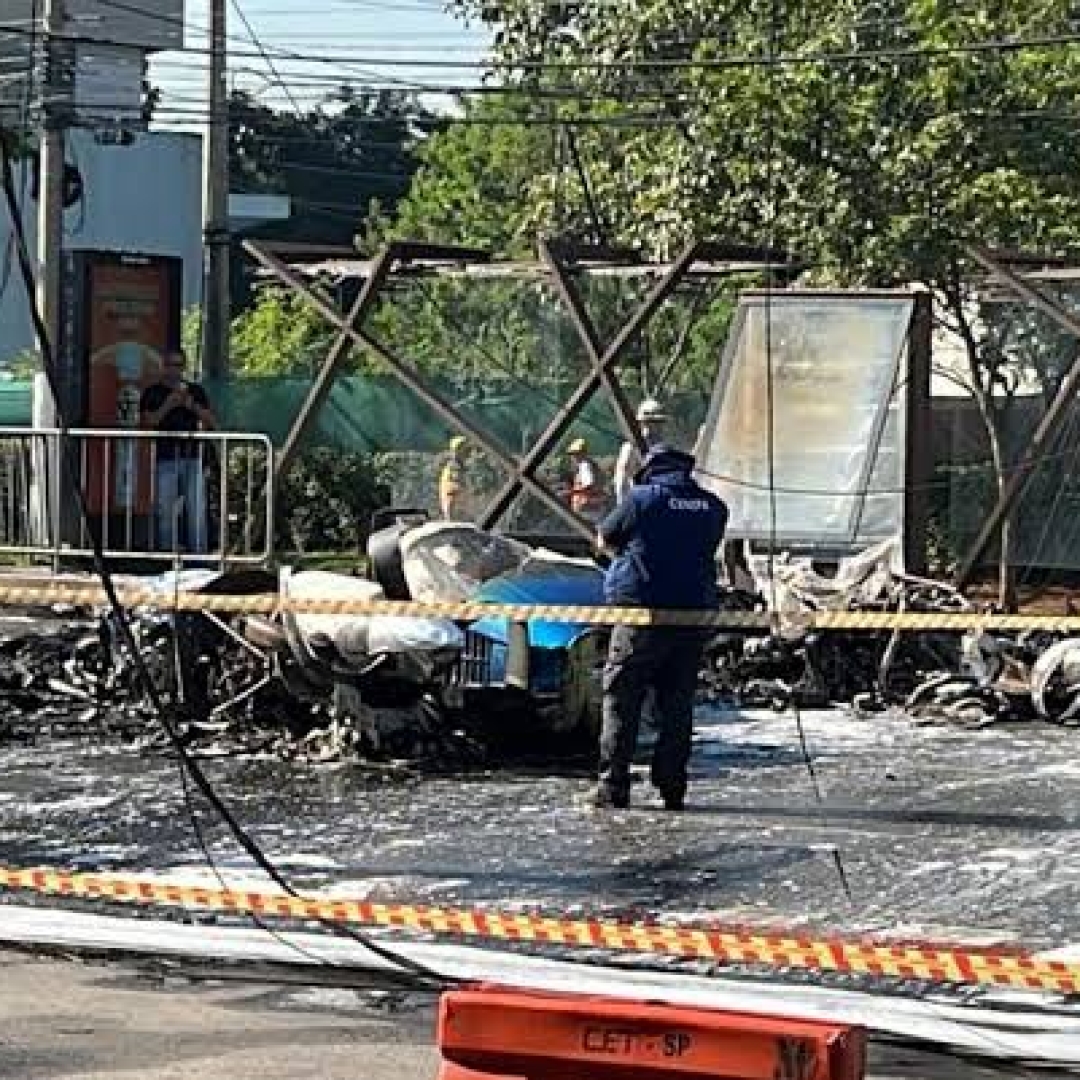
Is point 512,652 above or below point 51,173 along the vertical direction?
below

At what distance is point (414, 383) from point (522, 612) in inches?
390

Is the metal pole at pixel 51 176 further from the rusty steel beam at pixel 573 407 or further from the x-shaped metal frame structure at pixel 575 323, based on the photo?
the rusty steel beam at pixel 573 407

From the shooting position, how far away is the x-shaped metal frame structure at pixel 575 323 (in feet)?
71.3

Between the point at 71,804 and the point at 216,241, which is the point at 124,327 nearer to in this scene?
the point at 216,241

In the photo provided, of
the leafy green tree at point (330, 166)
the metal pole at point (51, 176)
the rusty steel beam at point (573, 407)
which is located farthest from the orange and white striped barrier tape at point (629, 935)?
the leafy green tree at point (330, 166)

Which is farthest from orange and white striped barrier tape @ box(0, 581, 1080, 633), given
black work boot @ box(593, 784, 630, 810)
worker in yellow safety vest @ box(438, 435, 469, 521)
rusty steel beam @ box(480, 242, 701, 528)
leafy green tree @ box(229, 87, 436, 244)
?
leafy green tree @ box(229, 87, 436, 244)

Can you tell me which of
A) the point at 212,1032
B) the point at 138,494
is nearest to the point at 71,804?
the point at 212,1032

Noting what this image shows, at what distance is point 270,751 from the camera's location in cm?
1480

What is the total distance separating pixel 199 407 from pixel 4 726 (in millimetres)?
6717

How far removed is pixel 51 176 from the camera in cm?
2989

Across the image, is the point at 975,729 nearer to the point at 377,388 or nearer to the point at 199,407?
the point at 199,407

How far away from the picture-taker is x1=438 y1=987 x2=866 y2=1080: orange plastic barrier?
4.97 m

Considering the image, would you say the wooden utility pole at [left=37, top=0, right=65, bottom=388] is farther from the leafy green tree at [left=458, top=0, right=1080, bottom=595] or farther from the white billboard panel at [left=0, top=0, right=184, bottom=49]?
the white billboard panel at [left=0, top=0, right=184, bottom=49]

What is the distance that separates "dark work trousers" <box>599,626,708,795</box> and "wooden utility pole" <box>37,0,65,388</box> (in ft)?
53.3
